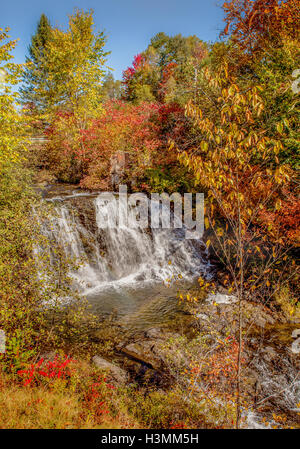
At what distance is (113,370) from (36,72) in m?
29.8

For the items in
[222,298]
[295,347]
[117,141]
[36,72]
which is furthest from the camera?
[36,72]

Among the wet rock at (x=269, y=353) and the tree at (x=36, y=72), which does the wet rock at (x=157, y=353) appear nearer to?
the wet rock at (x=269, y=353)

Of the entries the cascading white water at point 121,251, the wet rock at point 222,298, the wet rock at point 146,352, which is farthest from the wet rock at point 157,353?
the cascading white water at point 121,251

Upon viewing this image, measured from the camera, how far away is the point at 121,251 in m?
10.3

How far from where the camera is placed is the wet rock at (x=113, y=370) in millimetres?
4743

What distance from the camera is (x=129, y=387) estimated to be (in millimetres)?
4539

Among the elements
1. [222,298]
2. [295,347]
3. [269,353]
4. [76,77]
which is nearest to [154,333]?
[269,353]

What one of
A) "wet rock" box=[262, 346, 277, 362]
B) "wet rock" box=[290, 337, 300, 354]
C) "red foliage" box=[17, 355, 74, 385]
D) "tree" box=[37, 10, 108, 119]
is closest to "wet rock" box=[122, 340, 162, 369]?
"red foliage" box=[17, 355, 74, 385]

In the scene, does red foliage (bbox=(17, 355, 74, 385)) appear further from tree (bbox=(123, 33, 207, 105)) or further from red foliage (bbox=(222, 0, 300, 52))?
tree (bbox=(123, 33, 207, 105))

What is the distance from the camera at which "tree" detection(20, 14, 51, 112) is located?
2534 cm

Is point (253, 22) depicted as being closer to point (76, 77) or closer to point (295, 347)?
point (76, 77)

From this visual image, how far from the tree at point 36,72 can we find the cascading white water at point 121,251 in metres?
20.3

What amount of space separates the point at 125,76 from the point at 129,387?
1219 inches
